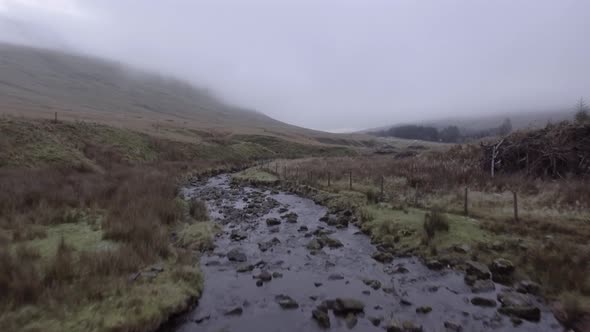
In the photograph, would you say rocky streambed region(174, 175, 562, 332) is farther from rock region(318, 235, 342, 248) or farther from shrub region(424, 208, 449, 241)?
shrub region(424, 208, 449, 241)

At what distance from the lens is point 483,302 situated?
29.8 ft

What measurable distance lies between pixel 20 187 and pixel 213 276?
562 inches

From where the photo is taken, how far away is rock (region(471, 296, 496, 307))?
8.98 metres

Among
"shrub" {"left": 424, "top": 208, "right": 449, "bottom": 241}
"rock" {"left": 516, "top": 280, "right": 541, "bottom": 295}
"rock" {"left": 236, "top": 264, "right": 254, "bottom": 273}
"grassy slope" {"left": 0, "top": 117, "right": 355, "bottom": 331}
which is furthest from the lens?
"shrub" {"left": 424, "top": 208, "right": 449, "bottom": 241}

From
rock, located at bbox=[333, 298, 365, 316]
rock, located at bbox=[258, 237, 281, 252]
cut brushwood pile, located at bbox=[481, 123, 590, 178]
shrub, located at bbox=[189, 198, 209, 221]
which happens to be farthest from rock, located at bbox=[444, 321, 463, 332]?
cut brushwood pile, located at bbox=[481, 123, 590, 178]

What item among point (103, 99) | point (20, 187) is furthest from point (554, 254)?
point (103, 99)

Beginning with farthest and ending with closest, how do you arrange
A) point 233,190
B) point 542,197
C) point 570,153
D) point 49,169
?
point 233,190 → point 49,169 → point 570,153 → point 542,197

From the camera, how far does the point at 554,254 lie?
34.8 feet

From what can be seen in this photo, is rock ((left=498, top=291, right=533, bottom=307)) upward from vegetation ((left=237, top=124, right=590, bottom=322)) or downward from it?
downward

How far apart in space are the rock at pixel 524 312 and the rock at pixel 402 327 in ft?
8.70

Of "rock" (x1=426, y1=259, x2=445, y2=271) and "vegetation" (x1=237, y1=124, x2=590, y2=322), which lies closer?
"vegetation" (x1=237, y1=124, x2=590, y2=322)

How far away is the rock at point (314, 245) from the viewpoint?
1392 centimetres

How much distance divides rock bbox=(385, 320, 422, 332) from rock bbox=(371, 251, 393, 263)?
4299 millimetres

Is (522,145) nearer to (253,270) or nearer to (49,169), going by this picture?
(253,270)
